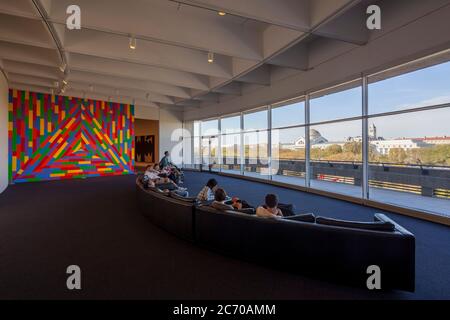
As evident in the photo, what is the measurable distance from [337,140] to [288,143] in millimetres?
2165

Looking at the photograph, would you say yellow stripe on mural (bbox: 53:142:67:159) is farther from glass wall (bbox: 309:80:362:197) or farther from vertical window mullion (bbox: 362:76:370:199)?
vertical window mullion (bbox: 362:76:370:199)

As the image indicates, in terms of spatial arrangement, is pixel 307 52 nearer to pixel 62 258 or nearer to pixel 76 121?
pixel 62 258

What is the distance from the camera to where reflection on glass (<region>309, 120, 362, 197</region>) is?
782 centimetres

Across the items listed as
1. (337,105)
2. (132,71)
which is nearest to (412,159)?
(337,105)

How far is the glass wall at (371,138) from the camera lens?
5746 mm

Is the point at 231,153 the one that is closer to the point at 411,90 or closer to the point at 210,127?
the point at 210,127

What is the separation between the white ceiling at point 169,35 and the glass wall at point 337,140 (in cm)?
135

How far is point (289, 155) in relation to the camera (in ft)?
34.7

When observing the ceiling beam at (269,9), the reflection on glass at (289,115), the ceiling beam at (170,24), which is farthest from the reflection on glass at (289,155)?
the ceiling beam at (269,9)

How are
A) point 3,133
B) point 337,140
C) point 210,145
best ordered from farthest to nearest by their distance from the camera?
point 210,145 < point 3,133 < point 337,140

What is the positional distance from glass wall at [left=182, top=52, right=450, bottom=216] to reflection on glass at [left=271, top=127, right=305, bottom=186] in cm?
4

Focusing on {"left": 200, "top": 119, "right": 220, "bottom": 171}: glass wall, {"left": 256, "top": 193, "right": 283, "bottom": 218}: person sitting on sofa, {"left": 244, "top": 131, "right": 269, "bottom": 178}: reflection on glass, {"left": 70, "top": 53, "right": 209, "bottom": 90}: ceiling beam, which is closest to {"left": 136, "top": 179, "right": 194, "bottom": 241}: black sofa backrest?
{"left": 256, "top": 193, "right": 283, "bottom": 218}: person sitting on sofa

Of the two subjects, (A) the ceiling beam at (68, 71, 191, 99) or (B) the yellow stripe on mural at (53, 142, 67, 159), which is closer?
(A) the ceiling beam at (68, 71, 191, 99)

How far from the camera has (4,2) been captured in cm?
440
